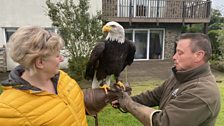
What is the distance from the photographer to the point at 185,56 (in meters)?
1.95

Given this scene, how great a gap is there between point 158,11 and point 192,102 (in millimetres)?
11698

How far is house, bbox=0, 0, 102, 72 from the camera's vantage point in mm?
10180

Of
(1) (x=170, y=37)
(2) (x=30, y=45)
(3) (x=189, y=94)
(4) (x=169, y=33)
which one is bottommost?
(1) (x=170, y=37)

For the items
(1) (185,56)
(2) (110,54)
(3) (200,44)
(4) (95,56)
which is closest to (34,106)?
(1) (185,56)

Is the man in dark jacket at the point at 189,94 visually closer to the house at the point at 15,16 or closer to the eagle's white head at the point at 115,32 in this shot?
the eagle's white head at the point at 115,32

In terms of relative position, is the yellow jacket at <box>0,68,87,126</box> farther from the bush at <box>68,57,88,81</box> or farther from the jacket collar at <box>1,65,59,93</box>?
the bush at <box>68,57,88,81</box>

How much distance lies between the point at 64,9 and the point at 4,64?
385cm

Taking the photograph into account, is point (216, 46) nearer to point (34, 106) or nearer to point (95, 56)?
point (95, 56)

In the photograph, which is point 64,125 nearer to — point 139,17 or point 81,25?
point 81,25

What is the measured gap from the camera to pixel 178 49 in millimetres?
1996

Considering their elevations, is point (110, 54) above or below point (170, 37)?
above

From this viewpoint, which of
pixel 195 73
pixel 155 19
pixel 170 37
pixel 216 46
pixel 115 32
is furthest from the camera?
pixel 170 37

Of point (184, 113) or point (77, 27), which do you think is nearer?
point (184, 113)

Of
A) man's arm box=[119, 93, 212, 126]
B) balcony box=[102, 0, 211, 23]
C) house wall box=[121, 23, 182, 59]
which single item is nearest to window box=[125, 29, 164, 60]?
house wall box=[121, 23, 182, 59]
